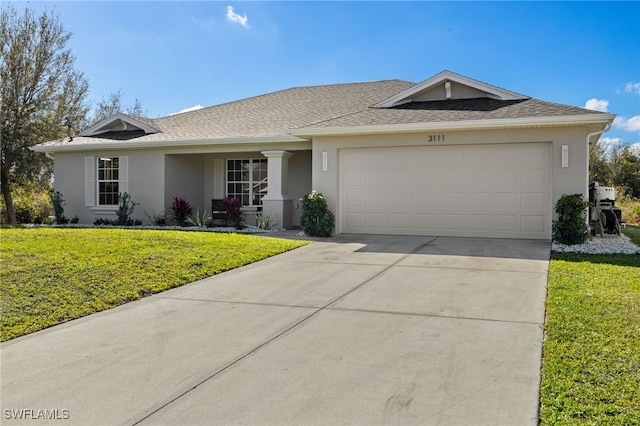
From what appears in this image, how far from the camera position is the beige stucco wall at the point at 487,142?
1075cm

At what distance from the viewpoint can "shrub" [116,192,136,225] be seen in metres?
15.7

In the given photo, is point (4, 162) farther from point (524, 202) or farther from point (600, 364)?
point (600, 364)

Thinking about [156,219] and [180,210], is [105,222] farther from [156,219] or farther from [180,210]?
[180,210]

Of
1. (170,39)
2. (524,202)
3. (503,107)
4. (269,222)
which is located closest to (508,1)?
(503,107)

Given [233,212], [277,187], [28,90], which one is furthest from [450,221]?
[28,90]

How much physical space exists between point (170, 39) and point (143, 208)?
5.95 m

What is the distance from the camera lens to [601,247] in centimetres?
1014

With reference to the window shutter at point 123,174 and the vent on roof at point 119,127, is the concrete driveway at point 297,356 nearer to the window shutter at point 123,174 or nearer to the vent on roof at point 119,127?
the window shutter at point 123,174

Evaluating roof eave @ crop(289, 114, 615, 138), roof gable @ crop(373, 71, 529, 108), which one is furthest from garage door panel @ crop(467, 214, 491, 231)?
roof gable @ crop(373, 71, 529, 108)

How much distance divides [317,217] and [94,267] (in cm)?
630

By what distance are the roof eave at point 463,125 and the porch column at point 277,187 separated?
1.79 meters

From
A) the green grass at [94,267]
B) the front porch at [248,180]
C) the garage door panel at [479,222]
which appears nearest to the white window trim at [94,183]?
the front porch at [248,180]

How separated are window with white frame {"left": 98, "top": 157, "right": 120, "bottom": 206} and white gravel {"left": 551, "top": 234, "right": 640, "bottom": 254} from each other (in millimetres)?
13754

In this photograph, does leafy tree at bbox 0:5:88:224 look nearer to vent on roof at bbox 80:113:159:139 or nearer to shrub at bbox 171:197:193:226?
vent on roof at bbox 80:113:159:139
